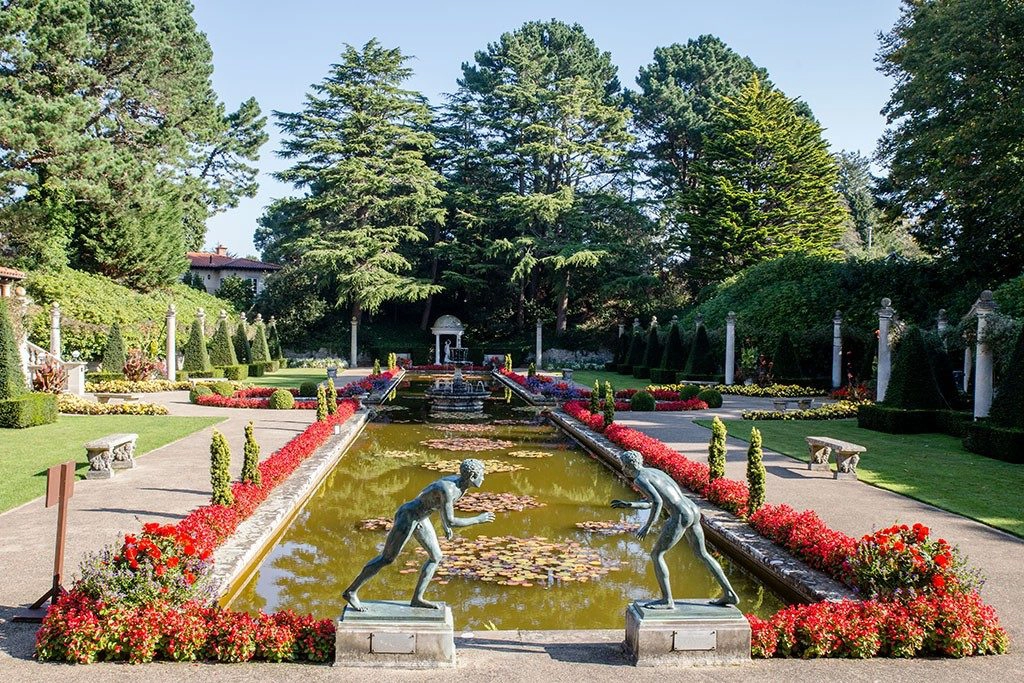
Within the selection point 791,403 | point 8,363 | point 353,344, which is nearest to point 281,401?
point 8,363

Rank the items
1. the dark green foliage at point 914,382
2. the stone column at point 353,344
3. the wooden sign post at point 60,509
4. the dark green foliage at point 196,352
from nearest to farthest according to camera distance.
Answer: the wooden sign post at point 60,509 < the dark green foliage at point 914,382 < the dark green foliage at point 196,352 < the stone column at point 353,344

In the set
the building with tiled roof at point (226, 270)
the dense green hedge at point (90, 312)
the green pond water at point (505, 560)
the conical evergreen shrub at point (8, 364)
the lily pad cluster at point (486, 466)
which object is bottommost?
the green pond water at point (505, 560)

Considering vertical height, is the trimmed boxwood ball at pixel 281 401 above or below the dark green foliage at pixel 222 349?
below

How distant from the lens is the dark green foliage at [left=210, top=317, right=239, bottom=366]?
31.9 m

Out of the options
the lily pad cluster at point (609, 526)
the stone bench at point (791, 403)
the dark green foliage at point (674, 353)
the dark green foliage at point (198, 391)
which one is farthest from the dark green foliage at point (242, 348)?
the lily pad cluster at point (609, 526)

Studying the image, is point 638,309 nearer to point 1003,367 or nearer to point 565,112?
point 565,112

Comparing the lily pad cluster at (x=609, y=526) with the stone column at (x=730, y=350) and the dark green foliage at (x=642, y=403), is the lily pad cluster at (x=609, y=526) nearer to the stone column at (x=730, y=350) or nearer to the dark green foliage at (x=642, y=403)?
the dark green foliage at (x=642, y=403)

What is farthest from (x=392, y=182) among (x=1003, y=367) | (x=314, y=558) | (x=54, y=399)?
(x=314, y=558)

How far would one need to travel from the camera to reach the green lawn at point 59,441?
10.5 meters

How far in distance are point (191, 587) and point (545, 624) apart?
2792 mm

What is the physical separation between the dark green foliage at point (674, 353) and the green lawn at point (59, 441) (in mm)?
19103

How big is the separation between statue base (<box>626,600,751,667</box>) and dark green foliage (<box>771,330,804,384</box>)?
76.0 ft

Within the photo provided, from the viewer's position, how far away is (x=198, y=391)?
870 inches

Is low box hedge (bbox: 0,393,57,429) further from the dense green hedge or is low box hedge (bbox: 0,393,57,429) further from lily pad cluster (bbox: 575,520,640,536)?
lily pad cluster (bbox: 575,520,640,536)
